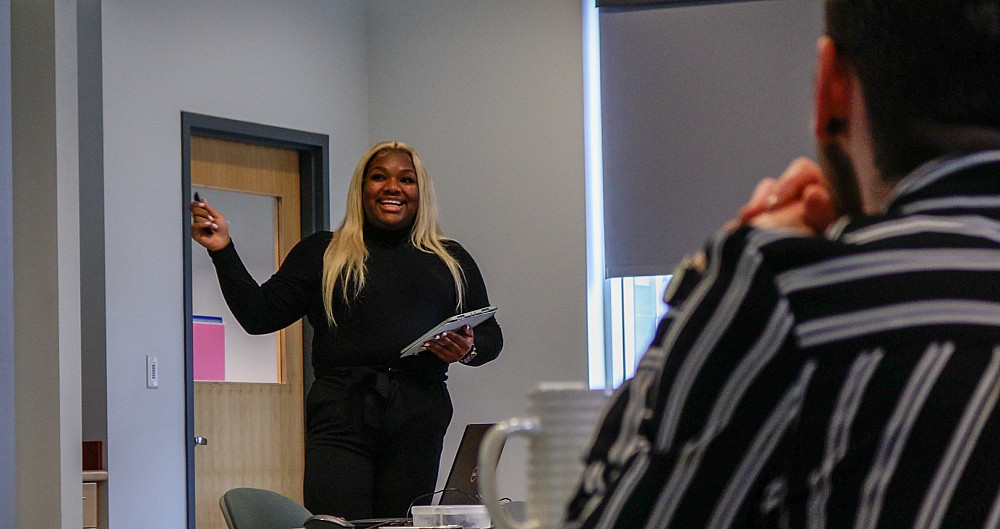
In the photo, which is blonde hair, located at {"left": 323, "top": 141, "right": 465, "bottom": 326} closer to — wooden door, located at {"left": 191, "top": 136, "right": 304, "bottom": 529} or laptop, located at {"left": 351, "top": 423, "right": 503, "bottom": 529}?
laptop, located at {"left": 351, "top": 423, "right": 503, "bottom": 529}

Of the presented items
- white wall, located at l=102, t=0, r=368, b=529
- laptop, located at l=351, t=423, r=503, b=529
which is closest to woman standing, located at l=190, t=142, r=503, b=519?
laptop, located at l=351, t=423, r=503, b=529

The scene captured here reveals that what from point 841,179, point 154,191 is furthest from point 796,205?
point 154,191

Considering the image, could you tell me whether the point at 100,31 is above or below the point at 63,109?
above

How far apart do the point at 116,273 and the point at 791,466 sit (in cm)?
445

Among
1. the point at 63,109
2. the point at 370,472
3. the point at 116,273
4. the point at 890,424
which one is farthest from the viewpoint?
the point at 116,273

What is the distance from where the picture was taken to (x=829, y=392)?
57cm

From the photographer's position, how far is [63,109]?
4277 millimetres

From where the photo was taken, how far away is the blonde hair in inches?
129

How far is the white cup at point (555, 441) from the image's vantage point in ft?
2.42

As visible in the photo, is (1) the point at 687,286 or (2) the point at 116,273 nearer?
(1) the point at 687,286

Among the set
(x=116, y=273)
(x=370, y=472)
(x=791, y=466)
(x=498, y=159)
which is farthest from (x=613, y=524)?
(x=498, y=159)

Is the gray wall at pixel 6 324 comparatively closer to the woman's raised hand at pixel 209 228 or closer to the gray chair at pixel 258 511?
the woman's raised hand at pixel 209 228

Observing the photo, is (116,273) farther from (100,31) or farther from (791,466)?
(791,466)

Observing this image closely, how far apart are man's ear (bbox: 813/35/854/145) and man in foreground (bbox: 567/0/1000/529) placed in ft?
0.16
